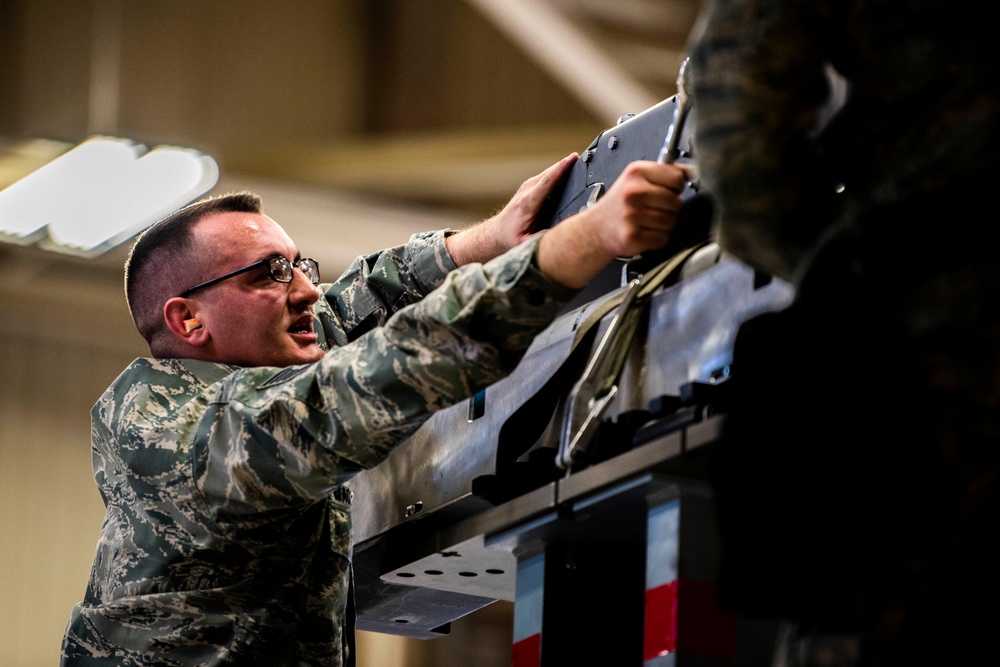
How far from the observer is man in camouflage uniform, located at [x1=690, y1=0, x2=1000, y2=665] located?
1180 millimetres

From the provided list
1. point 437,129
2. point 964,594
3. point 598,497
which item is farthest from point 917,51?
point 437,129

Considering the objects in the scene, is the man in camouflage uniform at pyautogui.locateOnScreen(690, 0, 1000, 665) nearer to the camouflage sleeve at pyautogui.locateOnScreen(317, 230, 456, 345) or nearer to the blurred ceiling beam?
the camouflage sleeve at pyautogui.locateOnScreen(317, 230, 456, 345)

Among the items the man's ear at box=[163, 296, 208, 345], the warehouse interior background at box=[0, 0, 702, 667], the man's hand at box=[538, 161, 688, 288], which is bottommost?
the man's hand at box=[538, 161, 688, 288]

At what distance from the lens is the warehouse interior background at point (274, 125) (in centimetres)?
599

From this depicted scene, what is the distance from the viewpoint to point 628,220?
1576 mm

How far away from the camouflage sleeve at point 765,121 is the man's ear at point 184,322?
1.33 metres

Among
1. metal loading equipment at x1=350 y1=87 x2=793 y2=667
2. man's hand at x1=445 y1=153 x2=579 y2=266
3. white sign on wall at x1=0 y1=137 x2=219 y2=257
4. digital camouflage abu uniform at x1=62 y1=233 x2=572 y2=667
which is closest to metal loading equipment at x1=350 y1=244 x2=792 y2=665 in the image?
metal loading equipment at x1=350 y1=87 x2=793 y2=667

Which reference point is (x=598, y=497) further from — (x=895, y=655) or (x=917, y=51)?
(x=917, y=51)

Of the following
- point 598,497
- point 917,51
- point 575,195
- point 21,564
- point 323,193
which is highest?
point 323,193

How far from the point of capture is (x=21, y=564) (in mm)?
6914

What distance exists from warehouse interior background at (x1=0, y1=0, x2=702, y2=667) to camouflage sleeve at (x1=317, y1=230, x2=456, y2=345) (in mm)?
2974

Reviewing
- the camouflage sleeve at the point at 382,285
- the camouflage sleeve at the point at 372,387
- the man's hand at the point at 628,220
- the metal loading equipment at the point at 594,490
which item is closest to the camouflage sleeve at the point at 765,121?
the metal loading equipment at the point at 594,490

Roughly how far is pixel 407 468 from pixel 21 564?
5334 millimetres

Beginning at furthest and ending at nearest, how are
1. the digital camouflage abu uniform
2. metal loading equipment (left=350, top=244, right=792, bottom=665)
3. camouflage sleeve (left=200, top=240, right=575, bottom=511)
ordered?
the digital camouflage abu uniform
camouflage sleeve (left=200, top=240, right=575, bottom=511)
metal loading equipment (left=350, top=244, right=792, bottom=665)
